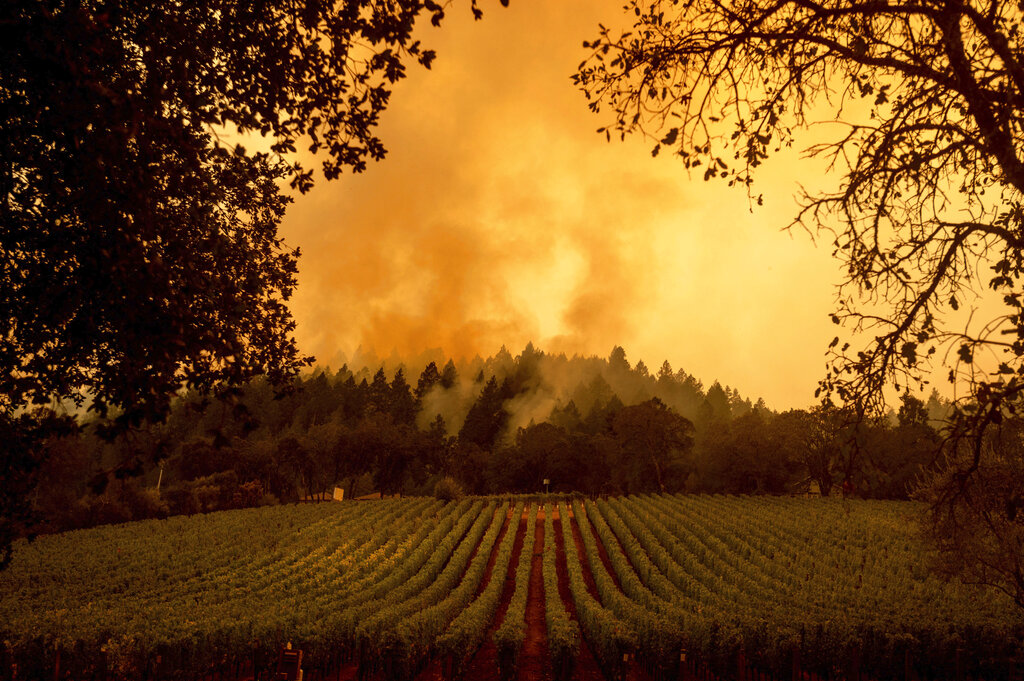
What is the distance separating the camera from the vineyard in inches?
525

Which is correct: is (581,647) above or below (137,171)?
below

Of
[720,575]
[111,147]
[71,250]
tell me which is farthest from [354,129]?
[720,575]

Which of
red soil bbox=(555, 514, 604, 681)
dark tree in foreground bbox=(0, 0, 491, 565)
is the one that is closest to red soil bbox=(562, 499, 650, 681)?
red soil bbox=(555, 514, 604, 681)

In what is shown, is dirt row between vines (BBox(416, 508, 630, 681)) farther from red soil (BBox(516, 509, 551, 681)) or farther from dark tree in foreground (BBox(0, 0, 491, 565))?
dark tree in foreground (BBox(0, 0, 491, 565))

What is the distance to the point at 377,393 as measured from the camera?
99500 mm

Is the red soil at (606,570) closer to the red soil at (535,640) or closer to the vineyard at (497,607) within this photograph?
the vineyard at (497,607)

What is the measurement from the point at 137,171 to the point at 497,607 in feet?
71.8

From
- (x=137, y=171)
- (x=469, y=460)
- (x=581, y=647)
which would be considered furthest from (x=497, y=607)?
(x=469, y=460)

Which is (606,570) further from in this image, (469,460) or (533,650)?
(469,460)

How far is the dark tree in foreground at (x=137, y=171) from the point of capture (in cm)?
352

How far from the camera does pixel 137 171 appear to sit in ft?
12.2

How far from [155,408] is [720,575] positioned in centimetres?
2305

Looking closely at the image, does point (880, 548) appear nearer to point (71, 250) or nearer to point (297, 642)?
point (297, 642)

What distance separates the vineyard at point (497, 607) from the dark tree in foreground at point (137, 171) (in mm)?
10295
